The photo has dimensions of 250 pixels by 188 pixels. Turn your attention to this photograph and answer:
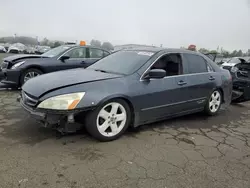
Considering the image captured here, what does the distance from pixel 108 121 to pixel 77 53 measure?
190 inches

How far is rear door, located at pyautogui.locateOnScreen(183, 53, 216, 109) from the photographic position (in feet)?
15.8

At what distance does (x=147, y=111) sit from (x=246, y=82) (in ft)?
12.8

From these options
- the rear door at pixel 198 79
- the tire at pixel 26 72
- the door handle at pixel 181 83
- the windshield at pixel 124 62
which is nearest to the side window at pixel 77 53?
the tire at pixel 26 72

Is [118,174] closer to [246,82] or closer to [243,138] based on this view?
[243,138]

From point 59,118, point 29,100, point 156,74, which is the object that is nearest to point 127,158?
point 59,118

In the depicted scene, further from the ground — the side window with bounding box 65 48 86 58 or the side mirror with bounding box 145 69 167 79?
the side window with bounding box 65 48 86 58

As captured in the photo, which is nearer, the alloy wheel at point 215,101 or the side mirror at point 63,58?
the alloy wheel at point 215,101

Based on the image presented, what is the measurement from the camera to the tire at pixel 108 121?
11.4ft

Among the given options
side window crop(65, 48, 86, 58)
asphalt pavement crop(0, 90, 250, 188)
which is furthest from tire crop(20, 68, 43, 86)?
asphalt pavement crop(0, 90, 250, 188)

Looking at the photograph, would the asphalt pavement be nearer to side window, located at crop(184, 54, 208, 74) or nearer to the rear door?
the rear door

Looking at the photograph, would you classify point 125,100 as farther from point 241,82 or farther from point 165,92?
point 241,82

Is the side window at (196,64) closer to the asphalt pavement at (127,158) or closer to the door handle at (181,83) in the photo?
the door handle at (181,83)

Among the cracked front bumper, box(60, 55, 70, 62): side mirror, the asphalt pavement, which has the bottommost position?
the asphalt pavement

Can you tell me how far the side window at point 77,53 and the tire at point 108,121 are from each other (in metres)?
4.59
